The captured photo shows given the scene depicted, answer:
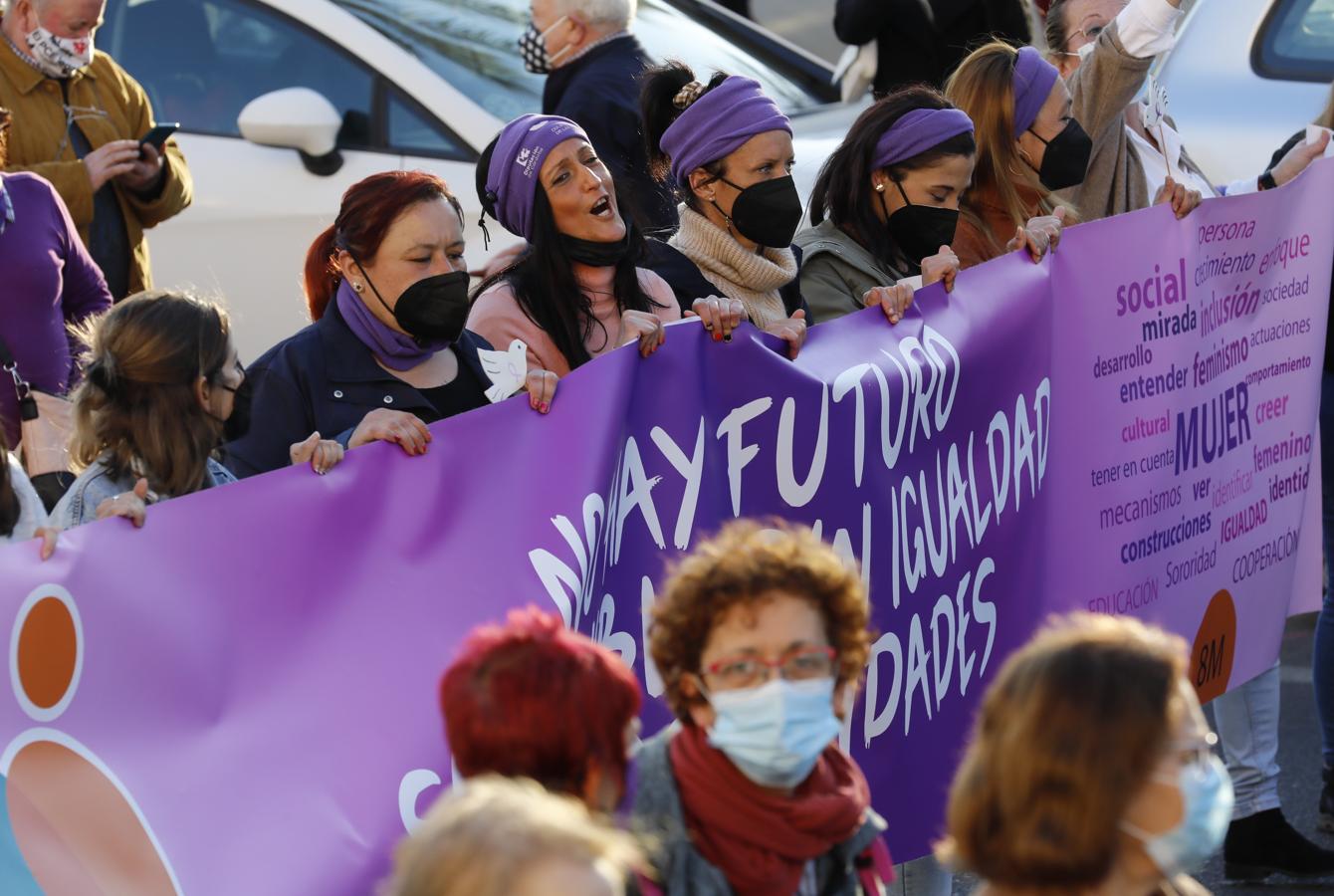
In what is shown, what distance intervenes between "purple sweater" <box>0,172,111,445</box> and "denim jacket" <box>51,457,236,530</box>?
1167mm

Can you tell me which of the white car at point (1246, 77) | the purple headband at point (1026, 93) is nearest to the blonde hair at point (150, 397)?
the purple headband at point (1026, 93)

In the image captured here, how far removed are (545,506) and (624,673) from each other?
1097 millimetres

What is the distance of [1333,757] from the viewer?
5.44m

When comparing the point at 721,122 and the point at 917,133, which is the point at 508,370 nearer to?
the point at 721,122

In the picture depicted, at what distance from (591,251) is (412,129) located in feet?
8.86

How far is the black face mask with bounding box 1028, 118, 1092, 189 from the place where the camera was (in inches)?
201

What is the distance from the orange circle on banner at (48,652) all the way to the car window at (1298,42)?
5.14 metres

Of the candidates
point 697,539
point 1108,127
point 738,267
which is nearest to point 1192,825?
point 697,539

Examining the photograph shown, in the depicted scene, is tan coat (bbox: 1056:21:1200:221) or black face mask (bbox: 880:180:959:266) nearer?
black face mask (bbox: 880:180:959:266)

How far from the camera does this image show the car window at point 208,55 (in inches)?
274

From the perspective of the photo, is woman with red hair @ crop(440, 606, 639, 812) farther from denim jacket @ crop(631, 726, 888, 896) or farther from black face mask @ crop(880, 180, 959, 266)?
black face mask @ crop(880, 180, 959, 266)

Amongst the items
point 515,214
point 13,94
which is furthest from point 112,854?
point 13,94

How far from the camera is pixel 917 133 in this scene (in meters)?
4.65

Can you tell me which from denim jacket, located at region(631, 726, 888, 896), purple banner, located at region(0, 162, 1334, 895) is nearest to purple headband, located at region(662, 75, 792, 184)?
purple banner, located at region(0, 162, 1334, 895)
